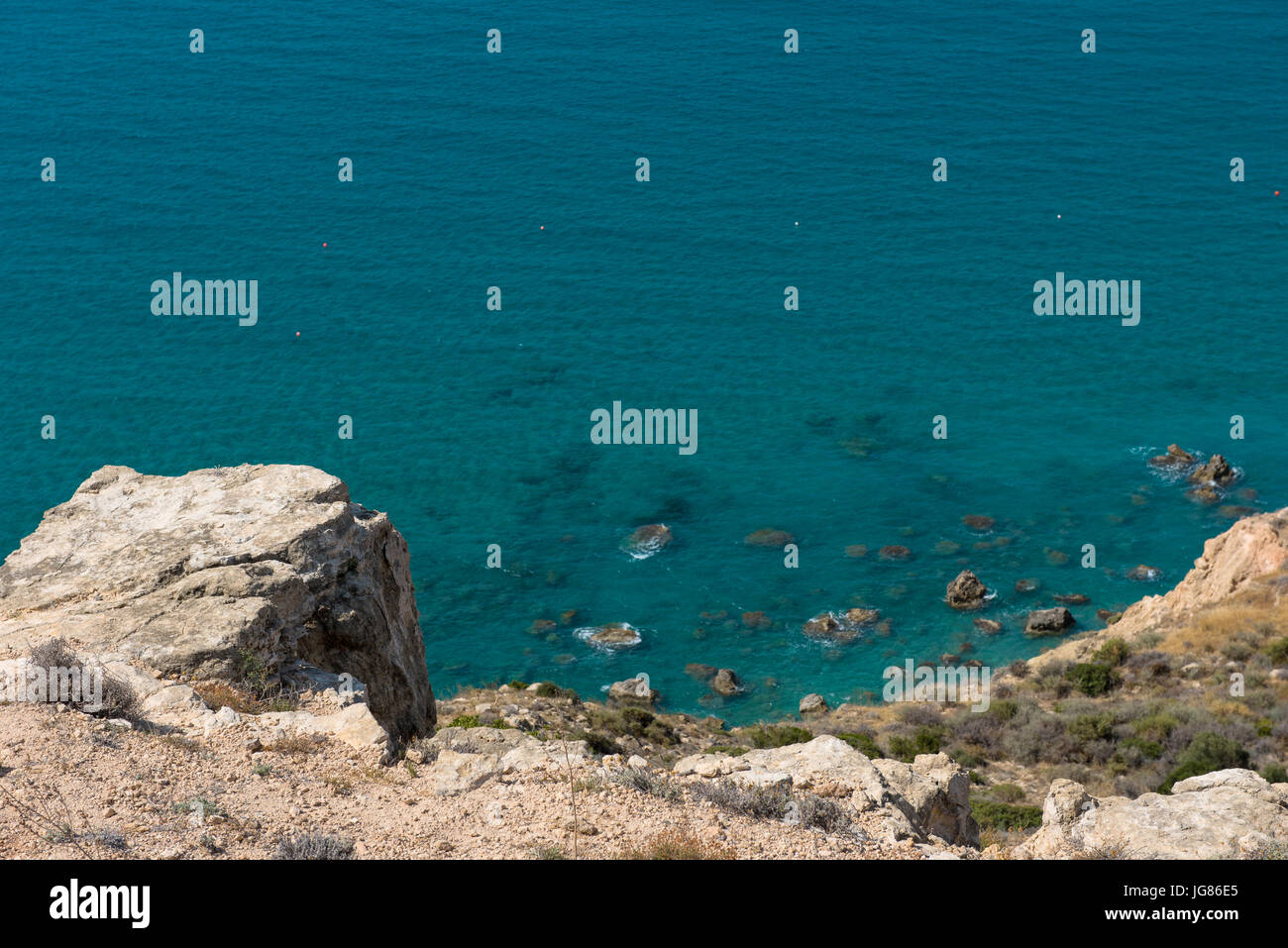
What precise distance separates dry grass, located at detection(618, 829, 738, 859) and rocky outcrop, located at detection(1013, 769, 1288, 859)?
164 inches

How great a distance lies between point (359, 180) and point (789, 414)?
50501 mm

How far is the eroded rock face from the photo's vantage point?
18.9 meters

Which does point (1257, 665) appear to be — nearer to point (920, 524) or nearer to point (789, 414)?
point (920, 524)

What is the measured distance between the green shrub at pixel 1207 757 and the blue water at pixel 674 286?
20411 mm

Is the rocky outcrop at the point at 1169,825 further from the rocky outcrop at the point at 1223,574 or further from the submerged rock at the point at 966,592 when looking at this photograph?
the submerged rock at the point at 966,592

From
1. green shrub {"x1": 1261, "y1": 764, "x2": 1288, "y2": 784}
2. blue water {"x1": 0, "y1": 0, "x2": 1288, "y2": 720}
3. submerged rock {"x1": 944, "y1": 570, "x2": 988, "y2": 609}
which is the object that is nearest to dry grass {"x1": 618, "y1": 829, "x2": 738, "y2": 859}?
green shrub {"x1": 1261, "y1": 764, "x2": 1288, "y2": 784}

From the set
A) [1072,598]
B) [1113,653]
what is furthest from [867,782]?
[1072,598]

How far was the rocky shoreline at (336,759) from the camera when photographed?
13.8 meters

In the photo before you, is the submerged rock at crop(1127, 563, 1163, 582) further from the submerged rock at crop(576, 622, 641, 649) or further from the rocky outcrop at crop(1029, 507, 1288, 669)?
the submerged rock at crop(576, 622, 641, 649)

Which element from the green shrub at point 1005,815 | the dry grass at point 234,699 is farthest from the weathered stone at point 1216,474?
the dry grass at point 234,699

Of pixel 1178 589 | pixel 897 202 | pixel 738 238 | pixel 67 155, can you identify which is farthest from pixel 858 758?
pixel 67 155

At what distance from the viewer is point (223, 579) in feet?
65.4

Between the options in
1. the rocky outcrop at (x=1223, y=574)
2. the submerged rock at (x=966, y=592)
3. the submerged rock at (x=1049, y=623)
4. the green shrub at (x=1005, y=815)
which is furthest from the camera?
the submerged rock at (x=966, y=592)

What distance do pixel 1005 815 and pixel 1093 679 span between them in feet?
42.9
